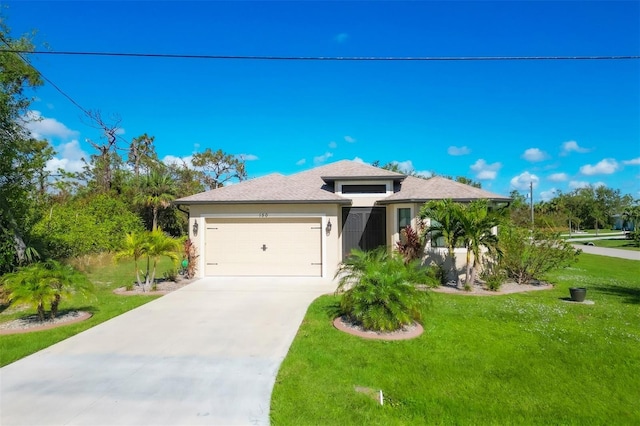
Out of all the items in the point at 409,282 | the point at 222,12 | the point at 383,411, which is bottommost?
the point at 383,411

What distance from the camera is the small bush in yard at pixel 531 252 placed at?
34.2ft

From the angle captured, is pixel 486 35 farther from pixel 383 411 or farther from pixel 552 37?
pixel 383 411

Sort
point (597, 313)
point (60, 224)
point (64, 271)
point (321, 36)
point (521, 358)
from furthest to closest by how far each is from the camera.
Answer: point (60, 224) < point (321, 36) < point (597, 313) < point (64, 271) < point (521, 358)

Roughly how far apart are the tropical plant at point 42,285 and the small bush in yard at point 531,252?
454 inches

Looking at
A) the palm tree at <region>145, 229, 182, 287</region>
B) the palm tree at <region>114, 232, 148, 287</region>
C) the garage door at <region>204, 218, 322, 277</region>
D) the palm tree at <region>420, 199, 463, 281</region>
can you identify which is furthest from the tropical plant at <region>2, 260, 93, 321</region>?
the palm tree at <region>420, 199, 463, 281</region>

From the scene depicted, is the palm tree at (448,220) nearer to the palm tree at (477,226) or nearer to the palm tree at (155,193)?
the palm tree at (477,226)

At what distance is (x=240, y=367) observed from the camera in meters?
4.64

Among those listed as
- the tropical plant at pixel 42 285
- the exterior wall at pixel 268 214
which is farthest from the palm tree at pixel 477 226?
the tropical plant at pixel 42 285

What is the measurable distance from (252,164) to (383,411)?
39.2 m

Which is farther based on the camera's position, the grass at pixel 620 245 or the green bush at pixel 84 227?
the grass at pixel 620 245

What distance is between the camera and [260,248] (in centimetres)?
1178

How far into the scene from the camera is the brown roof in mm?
11438

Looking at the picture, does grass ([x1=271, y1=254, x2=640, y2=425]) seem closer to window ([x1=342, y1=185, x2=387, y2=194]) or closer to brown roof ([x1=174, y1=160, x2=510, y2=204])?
brown roof ([x1=174, y1=160, x2=510, y2=204])

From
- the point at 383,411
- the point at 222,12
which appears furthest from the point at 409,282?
the point at 222,12
